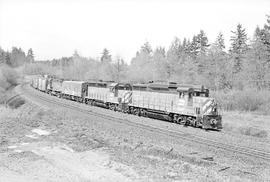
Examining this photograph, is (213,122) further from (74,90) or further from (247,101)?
(74,90)

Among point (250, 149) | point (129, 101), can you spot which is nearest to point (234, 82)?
A: point (129, 101)

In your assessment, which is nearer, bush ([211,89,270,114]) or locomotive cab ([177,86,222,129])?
locomotive cab ([177,86,222,129])

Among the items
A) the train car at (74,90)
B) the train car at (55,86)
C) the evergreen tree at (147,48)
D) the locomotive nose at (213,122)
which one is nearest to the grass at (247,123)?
the locomotive nose at (213,122)

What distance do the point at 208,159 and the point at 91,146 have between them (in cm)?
563

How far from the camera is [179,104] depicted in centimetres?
2392

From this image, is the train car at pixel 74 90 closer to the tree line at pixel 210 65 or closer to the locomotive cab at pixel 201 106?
the tree line at pixel 210 65

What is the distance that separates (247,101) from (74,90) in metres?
23.5

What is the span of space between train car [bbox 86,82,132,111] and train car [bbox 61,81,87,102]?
1.37 meters

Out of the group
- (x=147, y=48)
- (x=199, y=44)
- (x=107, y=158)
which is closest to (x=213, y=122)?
(x=107, y=158)

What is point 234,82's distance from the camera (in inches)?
1826

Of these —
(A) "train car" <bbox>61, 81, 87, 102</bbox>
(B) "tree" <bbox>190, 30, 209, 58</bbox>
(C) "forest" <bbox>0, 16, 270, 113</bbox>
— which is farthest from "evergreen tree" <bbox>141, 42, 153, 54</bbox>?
(A) "train car" <bbox>61, 81, 87, 102</bbox>

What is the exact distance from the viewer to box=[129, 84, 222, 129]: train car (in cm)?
2189

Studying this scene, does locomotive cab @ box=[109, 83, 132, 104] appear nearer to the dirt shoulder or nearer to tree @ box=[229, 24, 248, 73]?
the dirt shoulder

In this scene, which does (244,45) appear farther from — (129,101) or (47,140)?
(47,140)
